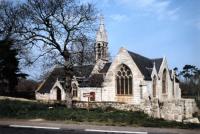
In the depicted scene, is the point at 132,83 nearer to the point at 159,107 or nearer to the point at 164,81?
the point at 159,107

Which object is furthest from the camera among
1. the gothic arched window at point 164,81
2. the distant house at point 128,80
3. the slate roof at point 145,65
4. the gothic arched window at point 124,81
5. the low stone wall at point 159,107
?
the gothic arched window at point 164,81

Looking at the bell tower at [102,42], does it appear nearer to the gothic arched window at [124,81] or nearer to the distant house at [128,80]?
the distant house at [128,80]

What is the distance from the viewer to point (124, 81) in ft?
147

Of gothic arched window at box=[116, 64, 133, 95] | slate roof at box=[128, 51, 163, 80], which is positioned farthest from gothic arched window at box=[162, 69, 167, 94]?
gothic arched window at box=[116, 64, 133, 95]

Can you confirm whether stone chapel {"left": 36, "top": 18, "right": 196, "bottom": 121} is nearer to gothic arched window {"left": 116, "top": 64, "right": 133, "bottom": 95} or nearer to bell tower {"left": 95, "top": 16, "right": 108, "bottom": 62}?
gothic arched window {"left": 116, "top": 64, "right": 133, "bottom": 95}

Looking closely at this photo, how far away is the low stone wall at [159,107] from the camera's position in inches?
1277

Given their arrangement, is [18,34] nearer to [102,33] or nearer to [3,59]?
[3,59]

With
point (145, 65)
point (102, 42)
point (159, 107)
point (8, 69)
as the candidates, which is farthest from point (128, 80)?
point (8, 69)

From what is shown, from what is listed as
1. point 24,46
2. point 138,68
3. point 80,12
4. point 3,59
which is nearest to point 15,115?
point 24,46

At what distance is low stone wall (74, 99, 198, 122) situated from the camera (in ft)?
106

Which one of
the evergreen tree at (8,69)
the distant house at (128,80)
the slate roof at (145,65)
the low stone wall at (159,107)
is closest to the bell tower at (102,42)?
the distant house at (128,80)

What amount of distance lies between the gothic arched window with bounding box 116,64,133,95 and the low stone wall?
6.38 metres

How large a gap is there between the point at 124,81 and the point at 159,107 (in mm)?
9497

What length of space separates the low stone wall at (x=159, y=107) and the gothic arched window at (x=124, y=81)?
638cm
